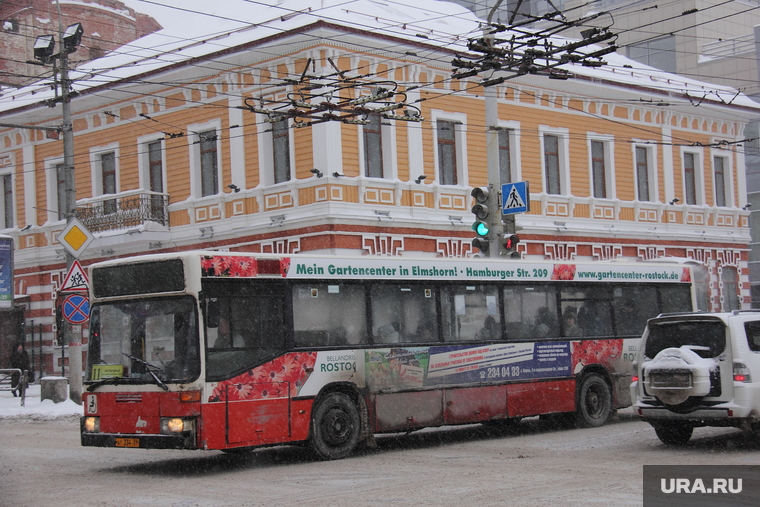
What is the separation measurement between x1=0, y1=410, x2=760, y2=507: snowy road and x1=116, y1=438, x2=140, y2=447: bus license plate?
348 mm

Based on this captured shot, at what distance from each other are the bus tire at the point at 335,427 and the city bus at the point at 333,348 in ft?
0.06

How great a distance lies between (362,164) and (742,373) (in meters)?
15.2

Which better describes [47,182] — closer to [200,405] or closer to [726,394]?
[200,405]

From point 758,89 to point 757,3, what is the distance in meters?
12.9

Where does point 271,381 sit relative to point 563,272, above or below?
below

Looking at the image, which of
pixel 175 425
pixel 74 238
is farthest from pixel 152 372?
pixel 74 238

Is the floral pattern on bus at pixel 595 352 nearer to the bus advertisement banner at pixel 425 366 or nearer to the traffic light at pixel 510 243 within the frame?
the bus advertisement banner at pixel 425 366

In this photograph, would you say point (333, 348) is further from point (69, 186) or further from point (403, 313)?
point (69, 186)

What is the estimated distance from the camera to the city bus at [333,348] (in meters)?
12.5

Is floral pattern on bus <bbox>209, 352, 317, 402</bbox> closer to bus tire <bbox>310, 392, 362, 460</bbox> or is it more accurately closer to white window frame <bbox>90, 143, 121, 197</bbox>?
bus tire <bbox>310, 392, 362, 460</bbox>

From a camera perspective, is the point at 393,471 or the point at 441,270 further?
the point at 441,270

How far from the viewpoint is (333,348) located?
1375cm

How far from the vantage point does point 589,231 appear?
32375 millimetres

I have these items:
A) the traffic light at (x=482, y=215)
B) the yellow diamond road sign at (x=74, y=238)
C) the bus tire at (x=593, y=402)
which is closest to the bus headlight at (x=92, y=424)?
the bus tire at (x=593, y=402)
